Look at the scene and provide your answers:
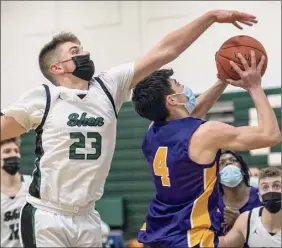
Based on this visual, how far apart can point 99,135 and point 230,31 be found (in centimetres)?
331

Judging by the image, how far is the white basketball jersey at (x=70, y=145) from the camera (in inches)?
111

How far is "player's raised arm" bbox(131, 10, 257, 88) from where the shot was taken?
9.25 ft

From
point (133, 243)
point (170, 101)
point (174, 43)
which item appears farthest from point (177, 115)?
point (133, 243)

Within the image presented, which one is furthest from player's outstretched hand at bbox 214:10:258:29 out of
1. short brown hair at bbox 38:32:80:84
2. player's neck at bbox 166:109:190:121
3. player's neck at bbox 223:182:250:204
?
player's neck at bbox 223:182:250:204

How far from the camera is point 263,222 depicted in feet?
12.5

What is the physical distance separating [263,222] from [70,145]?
1.62 meters

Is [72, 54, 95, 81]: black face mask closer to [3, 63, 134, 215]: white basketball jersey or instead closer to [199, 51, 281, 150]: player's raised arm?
[3, 63, 134, 215]: white basketball jersey

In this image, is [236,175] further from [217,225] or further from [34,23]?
[34,23]

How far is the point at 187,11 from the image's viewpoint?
6125 millimetres

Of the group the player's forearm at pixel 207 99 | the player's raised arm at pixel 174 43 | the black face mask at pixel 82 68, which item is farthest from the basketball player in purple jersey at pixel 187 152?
the player's forearm at pixel 207 99

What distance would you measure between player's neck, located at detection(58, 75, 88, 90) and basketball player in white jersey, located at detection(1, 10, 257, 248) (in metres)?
0.01

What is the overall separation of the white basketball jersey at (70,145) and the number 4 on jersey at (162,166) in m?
0.30

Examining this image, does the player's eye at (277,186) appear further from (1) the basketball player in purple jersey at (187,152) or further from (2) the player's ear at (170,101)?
(2) the player's ear at (170,101)

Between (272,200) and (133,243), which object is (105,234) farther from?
(272,200)
